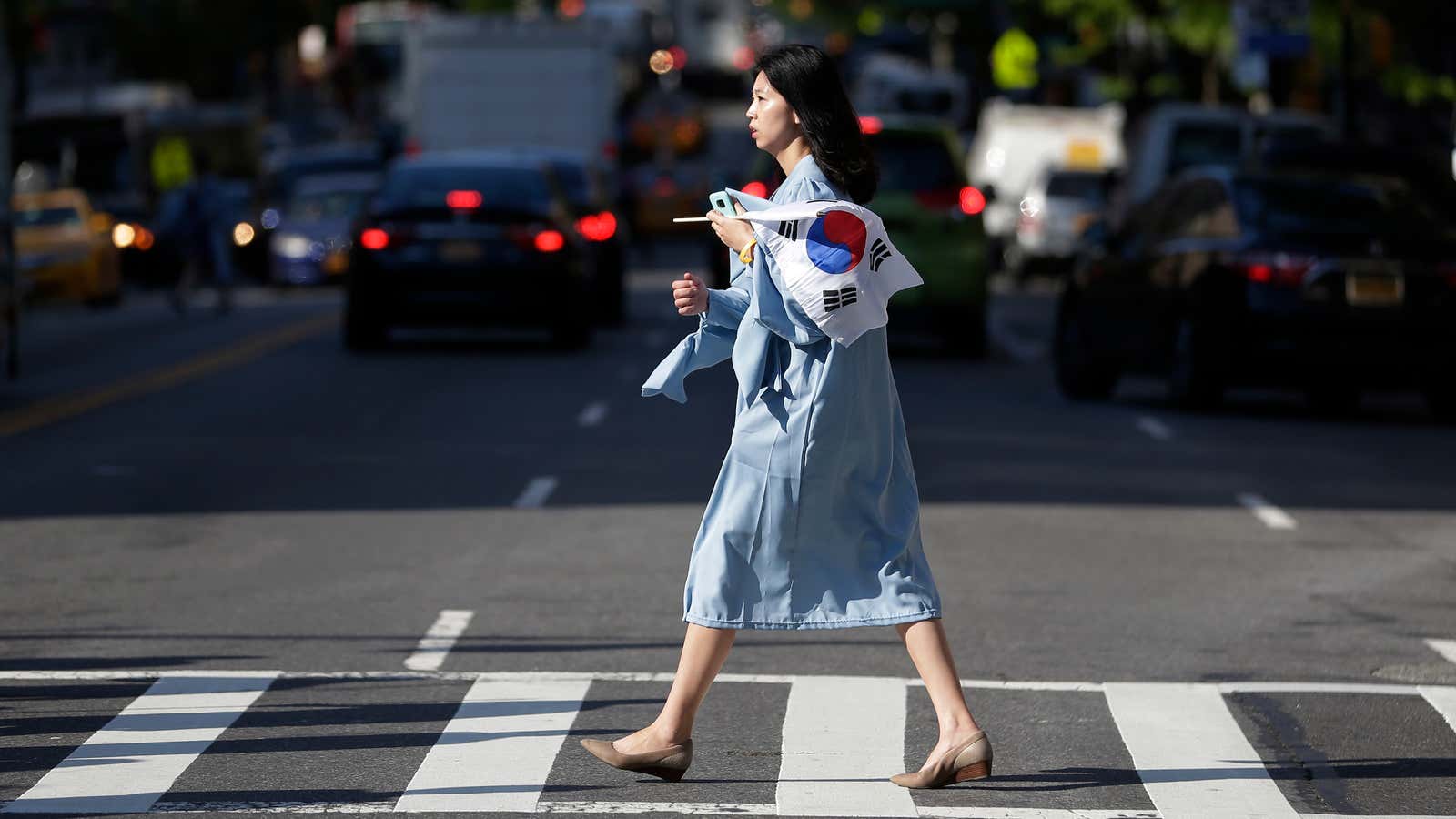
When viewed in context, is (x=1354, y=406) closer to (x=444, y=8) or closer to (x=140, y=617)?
(x=140, y=617)

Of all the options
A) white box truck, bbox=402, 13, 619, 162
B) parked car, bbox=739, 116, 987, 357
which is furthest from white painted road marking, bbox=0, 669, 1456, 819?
white box truck, bbox=402, 13, 619, 162

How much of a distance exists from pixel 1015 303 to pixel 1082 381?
15860mm

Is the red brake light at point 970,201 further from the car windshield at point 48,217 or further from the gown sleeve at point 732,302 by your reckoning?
the gown sleeve at point 732,302

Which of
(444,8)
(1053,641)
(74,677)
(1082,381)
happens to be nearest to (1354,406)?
(1082,381)

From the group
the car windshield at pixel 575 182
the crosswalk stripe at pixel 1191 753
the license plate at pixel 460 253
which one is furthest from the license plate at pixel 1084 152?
the crosswalk stripe at pixel 1191 753

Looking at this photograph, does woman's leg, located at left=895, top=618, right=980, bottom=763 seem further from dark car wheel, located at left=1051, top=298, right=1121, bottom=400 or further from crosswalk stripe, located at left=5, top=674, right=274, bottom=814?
dark car wheel, located at left=1051, top=298, right=1121, bottom=400

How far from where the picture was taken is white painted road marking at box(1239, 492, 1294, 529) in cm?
1269

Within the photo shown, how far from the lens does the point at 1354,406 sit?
1983cm

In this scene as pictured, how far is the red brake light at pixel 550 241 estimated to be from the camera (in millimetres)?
23875

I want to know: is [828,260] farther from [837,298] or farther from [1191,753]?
[1191,753]

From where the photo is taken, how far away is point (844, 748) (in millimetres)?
7305

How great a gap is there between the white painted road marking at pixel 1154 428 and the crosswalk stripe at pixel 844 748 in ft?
28.8

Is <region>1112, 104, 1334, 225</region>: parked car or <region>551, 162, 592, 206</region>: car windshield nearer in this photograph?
<region>551, 162, 592, 206</region>: car windshield

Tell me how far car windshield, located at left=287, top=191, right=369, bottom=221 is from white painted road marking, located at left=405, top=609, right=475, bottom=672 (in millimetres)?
29106
